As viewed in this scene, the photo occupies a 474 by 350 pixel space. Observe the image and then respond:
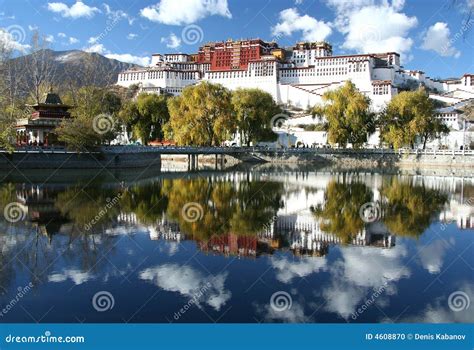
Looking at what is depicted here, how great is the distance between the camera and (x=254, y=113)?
5447 centimetres

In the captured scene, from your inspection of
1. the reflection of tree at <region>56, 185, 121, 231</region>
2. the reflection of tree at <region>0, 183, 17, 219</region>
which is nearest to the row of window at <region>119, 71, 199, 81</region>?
the reflection of tree at <region>0, 183, 17, 219</region>

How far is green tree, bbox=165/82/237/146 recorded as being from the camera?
51.4m

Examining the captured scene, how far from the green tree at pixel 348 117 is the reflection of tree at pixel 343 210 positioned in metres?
23.5

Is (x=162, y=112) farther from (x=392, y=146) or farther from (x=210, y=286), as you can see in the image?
(x=210, y=286)

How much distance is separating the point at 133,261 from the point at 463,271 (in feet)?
22.5

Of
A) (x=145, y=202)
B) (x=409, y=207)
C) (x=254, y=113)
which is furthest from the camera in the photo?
(x=254, y=113)

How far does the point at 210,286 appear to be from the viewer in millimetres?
9883

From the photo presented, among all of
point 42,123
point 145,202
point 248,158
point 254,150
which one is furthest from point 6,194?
point 248,158

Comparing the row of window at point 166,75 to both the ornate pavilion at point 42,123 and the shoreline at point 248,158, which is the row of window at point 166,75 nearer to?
the shoreline at point 248,158

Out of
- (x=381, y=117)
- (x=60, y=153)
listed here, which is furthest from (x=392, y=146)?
(x=60, y=153)

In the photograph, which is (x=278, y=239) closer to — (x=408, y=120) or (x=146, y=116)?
(x=408, y=120)

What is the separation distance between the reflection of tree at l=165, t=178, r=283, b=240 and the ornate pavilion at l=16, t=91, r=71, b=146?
51.7ft

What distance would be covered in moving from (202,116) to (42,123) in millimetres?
14777

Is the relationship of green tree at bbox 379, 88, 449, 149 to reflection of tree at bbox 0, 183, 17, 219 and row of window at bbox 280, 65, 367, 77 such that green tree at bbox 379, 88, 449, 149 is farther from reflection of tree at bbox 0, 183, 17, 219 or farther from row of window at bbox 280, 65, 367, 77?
reflection of tree at bbox 0, 183, 17, 219
